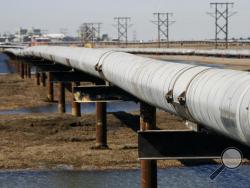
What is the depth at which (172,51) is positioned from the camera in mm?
118875

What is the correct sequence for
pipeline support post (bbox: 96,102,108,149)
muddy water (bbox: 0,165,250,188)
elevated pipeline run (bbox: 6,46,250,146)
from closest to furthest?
elevated pipeline run (bbox: 6,46,250,146)
muddy water (bbox: 0,165,250,188)
pipeline support post (bbox: 96,102,108,149)

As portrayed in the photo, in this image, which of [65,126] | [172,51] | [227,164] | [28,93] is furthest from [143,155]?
[172,51]

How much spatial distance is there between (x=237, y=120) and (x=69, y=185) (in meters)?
14.4

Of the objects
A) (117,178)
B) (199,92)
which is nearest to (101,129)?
(117,178)

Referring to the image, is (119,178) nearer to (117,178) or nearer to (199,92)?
(117,178)

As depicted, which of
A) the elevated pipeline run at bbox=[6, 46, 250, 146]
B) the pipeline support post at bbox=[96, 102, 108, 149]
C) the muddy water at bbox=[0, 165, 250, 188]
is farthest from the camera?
the pipeline support post at bbox=[96, 102, 108, 149]

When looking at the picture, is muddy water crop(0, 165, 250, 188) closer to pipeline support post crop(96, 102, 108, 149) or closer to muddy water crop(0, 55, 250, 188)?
muddy water crop(0, 55, 250, 188)

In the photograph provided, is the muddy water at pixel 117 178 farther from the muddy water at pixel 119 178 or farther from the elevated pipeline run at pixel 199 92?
the elevated pipeline run at pixel 199 92

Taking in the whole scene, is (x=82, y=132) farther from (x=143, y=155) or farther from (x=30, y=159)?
(x=143, y=155)

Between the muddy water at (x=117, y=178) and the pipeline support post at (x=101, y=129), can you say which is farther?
the pipeline support post at (x=101, y=129)

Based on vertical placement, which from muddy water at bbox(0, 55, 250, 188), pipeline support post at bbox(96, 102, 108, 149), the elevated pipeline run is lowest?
muddy water at bbox(0, 55, 250, 188)

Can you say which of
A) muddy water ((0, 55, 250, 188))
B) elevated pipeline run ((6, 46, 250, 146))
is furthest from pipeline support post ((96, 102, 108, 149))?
elevated pipeline run ((6, 46, 250, 146))

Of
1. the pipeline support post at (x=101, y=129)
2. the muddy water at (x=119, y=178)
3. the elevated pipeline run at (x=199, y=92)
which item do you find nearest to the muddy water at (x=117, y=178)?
the muddy water at (x=119, y=178)

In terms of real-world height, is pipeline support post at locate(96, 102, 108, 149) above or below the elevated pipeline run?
below
